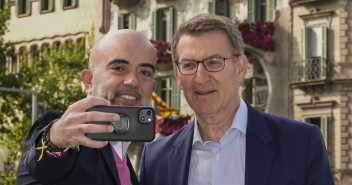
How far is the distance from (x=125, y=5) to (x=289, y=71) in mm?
11979

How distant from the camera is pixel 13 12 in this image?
187ft

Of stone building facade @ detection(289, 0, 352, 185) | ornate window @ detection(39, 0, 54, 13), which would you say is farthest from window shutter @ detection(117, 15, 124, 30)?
stone building facade @ detection(289, 0, 352, 185)

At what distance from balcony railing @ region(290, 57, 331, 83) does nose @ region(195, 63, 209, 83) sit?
31138mm

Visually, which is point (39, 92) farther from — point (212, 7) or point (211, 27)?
point (211, 27)

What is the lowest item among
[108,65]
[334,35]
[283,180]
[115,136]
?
[283,180]

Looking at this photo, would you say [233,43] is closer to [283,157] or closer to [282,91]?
[283,157]

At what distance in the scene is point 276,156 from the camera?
7.00 meters

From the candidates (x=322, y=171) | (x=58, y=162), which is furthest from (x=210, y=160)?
(x=58, y=162)

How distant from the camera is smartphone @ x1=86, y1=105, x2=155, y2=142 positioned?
5031mm

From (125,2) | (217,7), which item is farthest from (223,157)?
(125,2)

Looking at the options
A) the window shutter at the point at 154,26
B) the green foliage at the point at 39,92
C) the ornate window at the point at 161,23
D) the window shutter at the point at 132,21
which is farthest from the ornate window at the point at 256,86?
the window shutter at the point at 132,21

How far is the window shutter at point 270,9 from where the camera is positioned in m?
40.4

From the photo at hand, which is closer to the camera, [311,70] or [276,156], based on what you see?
[276,156]

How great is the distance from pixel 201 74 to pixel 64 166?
6.36 ft
